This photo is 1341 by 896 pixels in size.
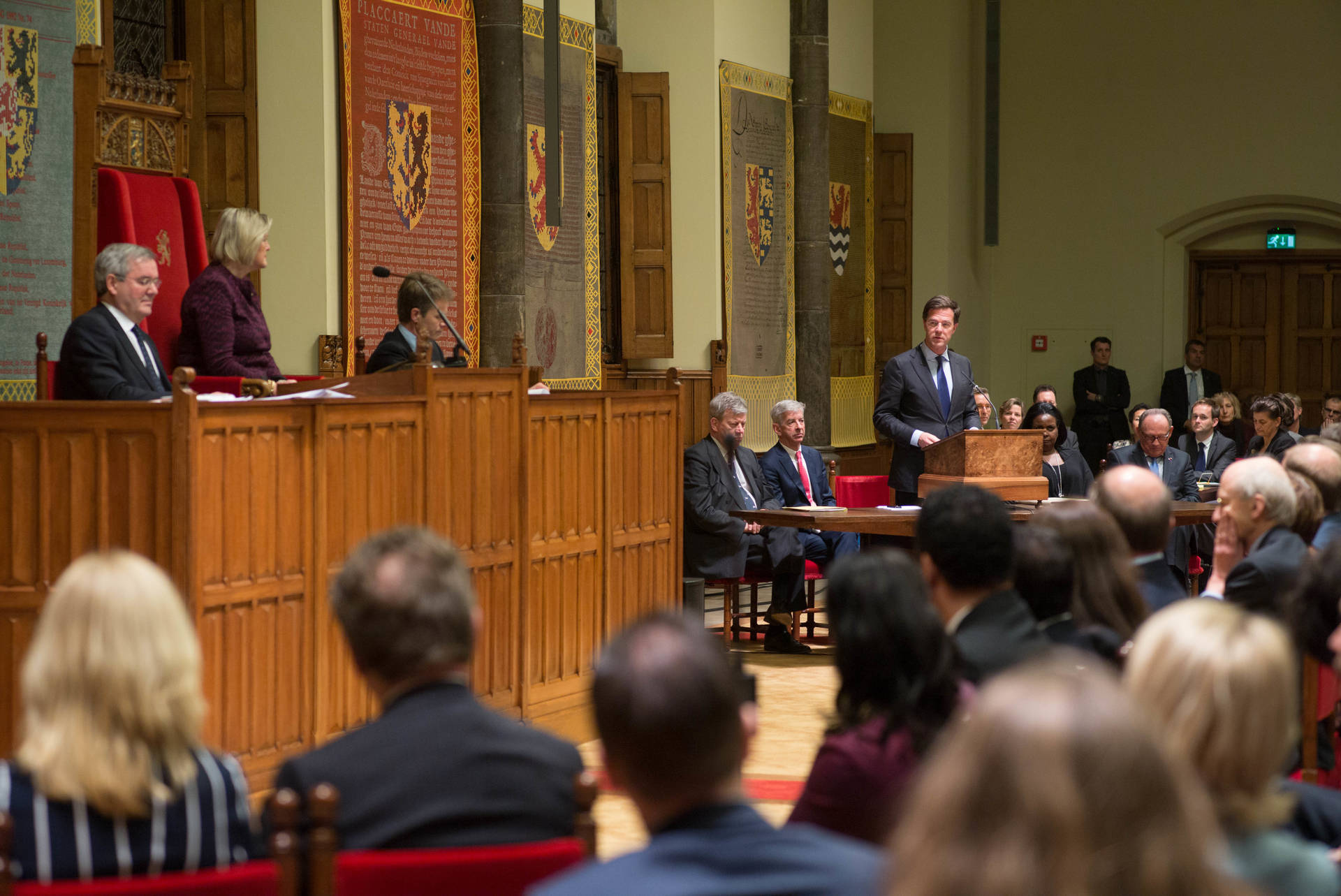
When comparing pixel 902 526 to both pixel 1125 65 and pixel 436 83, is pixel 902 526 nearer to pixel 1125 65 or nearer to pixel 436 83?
pixel 436 83

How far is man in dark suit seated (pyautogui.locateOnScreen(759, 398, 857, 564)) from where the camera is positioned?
8688mm

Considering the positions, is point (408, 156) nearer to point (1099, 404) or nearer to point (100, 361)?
point (100, 361)

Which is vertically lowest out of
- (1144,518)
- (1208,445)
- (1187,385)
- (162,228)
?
(1208,445)

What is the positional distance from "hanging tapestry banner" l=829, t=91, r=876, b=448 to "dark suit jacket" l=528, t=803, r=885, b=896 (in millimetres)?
10722

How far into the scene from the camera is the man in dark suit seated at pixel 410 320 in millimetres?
5945

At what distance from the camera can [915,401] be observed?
25.7 ft

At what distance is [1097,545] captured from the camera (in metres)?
3.32

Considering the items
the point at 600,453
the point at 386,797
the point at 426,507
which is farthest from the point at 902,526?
the point at 386,797

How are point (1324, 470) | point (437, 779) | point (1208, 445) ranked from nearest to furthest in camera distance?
point (437, 779) → point (1324, 470) → point (1208, 445)

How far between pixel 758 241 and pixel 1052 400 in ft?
9.75

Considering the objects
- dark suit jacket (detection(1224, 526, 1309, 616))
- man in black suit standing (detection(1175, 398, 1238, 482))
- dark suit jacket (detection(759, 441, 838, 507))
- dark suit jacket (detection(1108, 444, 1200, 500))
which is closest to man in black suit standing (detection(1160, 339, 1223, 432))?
man in black suit standing (detection(1175, 398, 1238, 482))

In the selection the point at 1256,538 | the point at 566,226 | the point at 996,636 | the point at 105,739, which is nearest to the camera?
the point at 105,739

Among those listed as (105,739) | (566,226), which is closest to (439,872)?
(105,739)

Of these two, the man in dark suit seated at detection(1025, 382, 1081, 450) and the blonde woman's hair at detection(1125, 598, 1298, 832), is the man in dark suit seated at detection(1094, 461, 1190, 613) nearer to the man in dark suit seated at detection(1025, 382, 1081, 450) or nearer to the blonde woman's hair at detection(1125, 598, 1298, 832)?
the blonde woman's hair at detection(1125, 598, 1298, 832)
